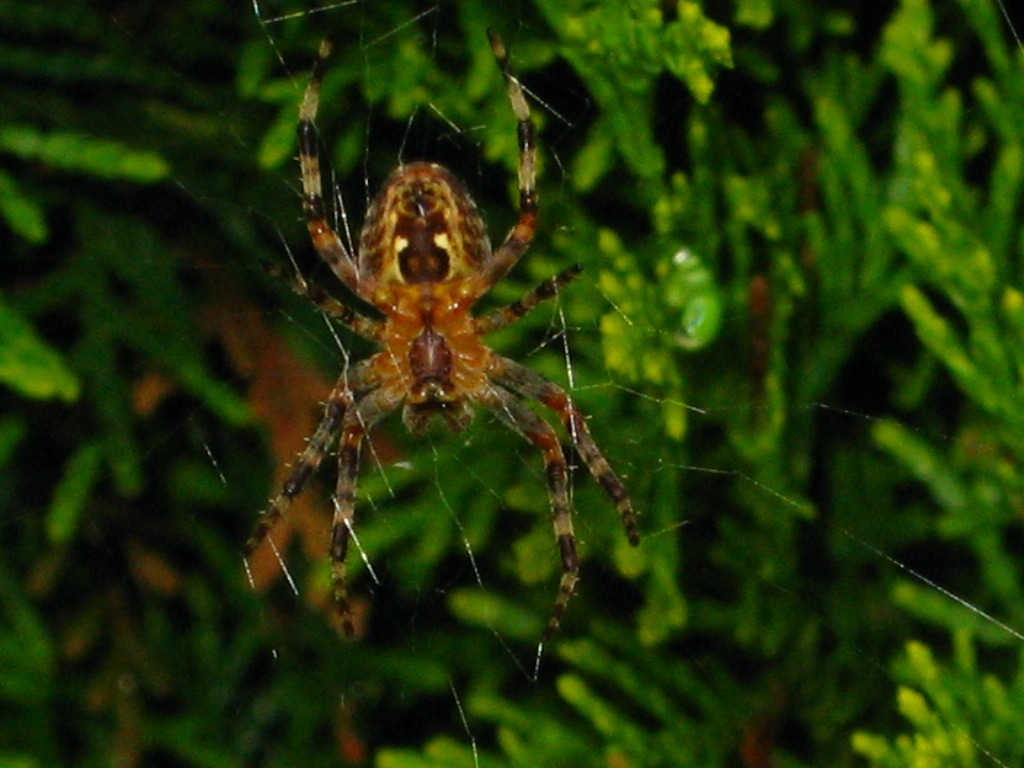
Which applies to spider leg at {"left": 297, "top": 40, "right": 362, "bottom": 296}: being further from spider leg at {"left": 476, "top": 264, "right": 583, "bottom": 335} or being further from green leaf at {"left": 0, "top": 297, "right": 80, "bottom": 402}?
green leaf at {"left": 0, "top": 297, "right": 80, "bottom": 402}

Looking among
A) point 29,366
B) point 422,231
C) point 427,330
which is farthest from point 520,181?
point 29,366

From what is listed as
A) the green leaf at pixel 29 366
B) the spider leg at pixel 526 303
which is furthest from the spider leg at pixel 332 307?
the green leaf at pixel 29 366

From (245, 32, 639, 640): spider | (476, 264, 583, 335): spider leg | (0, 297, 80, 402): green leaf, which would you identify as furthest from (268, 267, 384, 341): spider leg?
(0, 297, 80, 402): green leaf

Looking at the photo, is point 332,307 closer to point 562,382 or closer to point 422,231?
point 422,231

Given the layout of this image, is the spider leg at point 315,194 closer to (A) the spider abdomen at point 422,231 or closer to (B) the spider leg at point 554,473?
(A) the spider abdomen at point 422,231

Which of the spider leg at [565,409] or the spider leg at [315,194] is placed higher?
the spider leg at [315,194]

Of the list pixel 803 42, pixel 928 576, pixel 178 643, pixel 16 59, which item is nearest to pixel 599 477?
pixel 928 576

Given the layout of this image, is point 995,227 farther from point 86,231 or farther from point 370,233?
point 86,231
